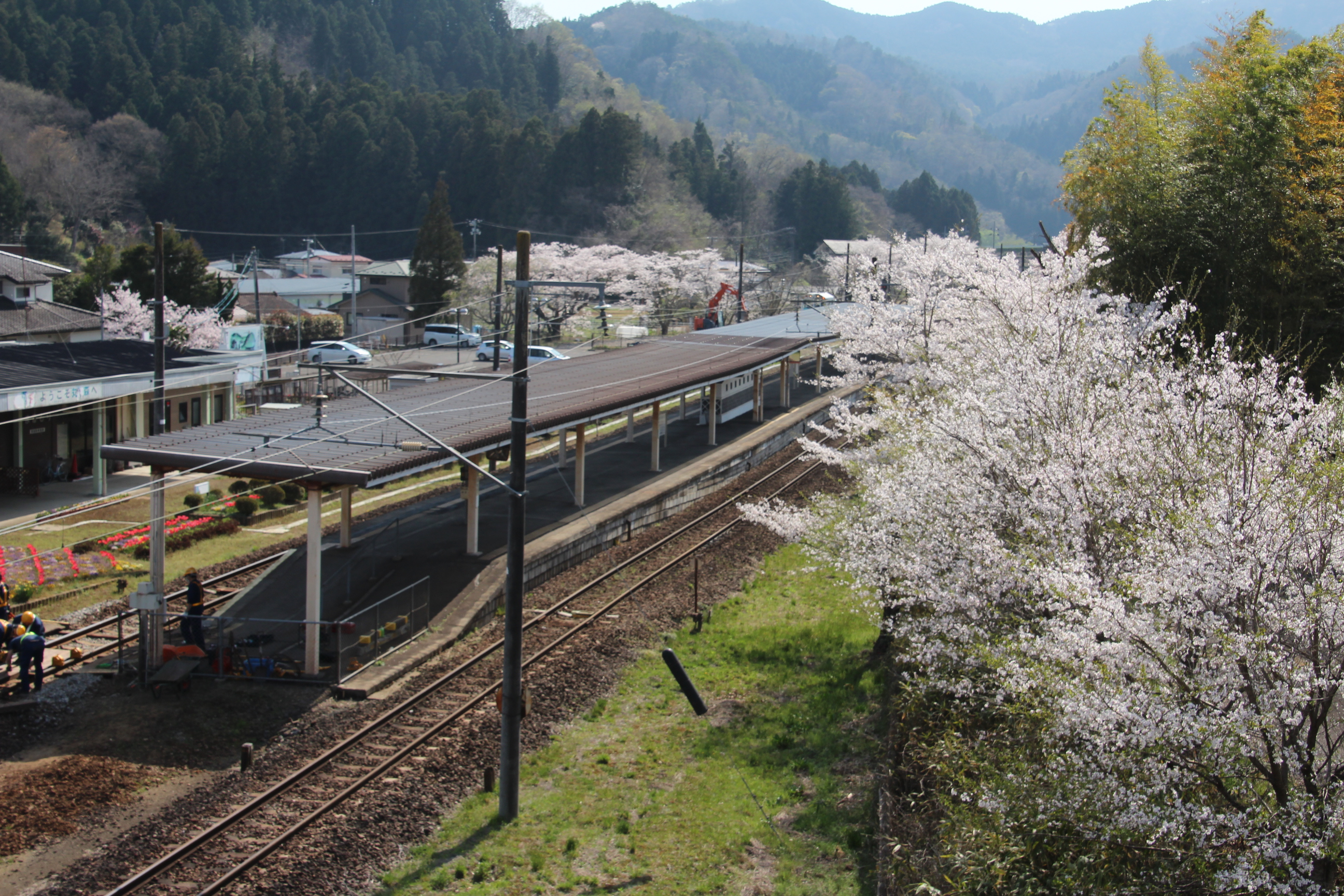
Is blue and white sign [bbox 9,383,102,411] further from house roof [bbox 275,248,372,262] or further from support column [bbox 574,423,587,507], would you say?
house roof [bbox 275,248,372,262]

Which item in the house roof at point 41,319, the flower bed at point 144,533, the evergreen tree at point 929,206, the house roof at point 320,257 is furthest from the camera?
the evergreen tree at point 929,206

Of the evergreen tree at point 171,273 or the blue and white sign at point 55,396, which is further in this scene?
the evergreen tree at point 171,273

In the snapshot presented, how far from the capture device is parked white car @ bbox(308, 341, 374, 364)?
44125 mm

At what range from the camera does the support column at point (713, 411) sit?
1234 inches

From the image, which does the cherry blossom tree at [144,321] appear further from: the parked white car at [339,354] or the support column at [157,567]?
the support column at [157,567]

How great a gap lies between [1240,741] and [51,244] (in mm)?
79490

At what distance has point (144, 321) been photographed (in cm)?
4153

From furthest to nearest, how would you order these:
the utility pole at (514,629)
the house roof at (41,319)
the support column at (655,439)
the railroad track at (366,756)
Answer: the house roof at (41,319) < the support column at (655,439) < the utility pole at (514,629) < the railroad track at (366,756)

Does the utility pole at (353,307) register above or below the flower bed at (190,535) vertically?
above

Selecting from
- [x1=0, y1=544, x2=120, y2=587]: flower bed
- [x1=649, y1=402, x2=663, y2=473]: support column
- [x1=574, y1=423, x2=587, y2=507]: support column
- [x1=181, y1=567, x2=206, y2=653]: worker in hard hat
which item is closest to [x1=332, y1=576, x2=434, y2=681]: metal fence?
[x1=181, y1=567, x2=206, y2=653]: worker in hard hat

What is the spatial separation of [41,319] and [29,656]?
26.4 m

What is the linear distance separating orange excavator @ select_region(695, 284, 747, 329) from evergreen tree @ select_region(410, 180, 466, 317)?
556 inches

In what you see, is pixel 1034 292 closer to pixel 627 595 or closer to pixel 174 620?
pixel 627 595

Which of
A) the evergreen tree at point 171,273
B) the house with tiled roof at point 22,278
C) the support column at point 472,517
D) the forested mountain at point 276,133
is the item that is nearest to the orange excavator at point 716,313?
the evergreen tree at point 171,273
